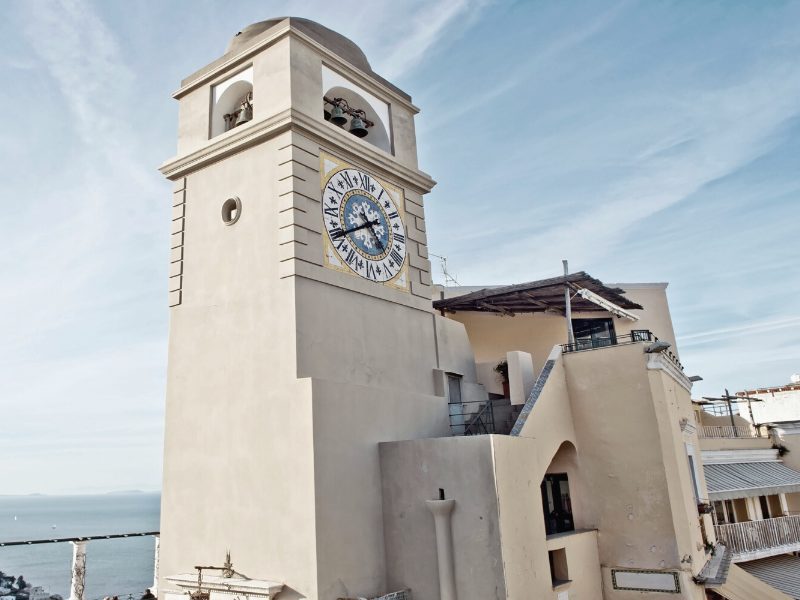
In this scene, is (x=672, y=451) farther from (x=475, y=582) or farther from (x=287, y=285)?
(x=287, y=285)

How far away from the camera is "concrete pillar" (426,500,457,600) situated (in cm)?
1362

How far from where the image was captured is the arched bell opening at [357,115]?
18.6 meters

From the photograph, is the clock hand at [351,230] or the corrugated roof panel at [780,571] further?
the corrugated roof panel at [780,571]

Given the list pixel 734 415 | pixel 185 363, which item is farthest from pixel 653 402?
pixel 734 415

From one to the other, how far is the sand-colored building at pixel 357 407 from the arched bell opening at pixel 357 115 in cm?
7

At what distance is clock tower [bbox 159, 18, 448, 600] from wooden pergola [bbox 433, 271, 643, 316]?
423 centimetres

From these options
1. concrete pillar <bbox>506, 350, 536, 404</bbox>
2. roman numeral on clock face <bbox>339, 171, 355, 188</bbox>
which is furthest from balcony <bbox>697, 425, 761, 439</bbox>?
roman numeral on clock face <bbox>339, 171, 355, 188</bbox>

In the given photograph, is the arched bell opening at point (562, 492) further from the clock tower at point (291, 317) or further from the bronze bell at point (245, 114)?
the bronze bell at point (245, 114)

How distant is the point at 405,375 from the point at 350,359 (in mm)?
2156

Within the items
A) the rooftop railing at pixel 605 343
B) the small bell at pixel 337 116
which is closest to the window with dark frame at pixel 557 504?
the rooftop railing at pixel 605 343

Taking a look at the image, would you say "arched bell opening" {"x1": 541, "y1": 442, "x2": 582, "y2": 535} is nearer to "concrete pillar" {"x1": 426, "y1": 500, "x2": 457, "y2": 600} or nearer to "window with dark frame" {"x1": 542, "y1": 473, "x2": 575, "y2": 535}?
"window with dark frame" {"x1": 542, "y1": 473, "x2": 575, "y2": 535}

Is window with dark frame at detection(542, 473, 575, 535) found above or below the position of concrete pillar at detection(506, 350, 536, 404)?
below

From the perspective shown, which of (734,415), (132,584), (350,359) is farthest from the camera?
(132,584)

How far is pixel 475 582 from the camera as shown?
529 inches
